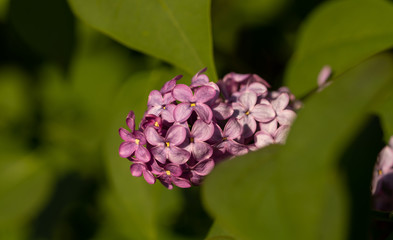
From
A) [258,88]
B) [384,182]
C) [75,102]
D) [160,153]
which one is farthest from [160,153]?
[75,102]

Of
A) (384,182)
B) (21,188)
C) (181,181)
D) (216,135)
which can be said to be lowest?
(21,188)

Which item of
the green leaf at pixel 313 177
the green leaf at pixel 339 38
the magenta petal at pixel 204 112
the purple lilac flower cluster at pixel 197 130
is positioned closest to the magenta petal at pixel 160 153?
the purple lilac flower cluster at pixel 197 130

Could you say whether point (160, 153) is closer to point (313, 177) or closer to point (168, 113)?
point (168, 113)

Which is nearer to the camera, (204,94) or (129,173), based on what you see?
(204,94)

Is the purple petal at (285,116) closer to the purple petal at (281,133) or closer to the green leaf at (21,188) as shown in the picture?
the purple petal at (281,133)

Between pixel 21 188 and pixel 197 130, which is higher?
pixel 197 130

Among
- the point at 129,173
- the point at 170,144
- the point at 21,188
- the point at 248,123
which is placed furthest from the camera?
the point at 21,188

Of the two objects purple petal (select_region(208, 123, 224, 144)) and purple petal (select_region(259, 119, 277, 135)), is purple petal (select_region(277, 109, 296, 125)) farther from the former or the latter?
purple petal (select_region(208, 123, 224, 144))

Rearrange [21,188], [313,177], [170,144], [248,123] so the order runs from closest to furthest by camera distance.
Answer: [313,177] → [170,144] → [248,123] → [21,188]

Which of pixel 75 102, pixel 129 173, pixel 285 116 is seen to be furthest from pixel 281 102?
pixel 75 102
